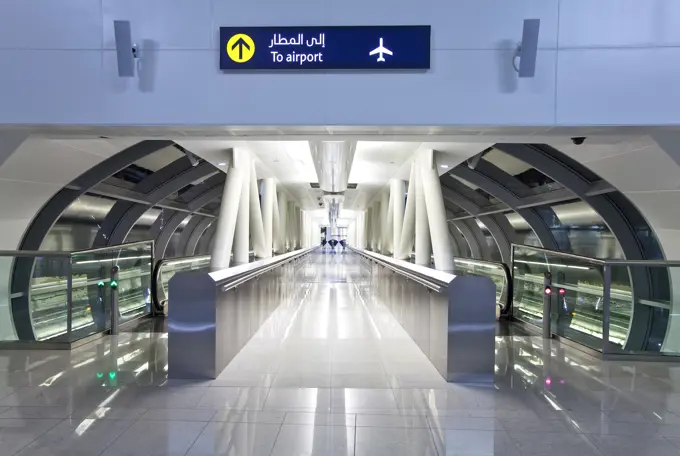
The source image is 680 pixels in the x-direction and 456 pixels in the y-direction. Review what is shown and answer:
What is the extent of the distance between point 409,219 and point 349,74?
32.7ft

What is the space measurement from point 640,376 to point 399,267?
3.95 meters

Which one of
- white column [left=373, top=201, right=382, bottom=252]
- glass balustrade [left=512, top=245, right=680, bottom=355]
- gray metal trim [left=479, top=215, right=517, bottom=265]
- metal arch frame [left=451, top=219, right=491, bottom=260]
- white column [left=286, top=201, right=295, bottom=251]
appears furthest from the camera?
white column [left=286, top=201, right=295, bottom=251]

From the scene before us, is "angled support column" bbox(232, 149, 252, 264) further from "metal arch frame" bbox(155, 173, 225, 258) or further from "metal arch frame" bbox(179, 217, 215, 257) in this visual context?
"metal arch frame" bbox(179, 217, 215, 257)

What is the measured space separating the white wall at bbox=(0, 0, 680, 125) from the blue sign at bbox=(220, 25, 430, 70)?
85 millimetres

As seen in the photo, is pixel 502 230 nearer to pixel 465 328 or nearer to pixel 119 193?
pixel 119 193

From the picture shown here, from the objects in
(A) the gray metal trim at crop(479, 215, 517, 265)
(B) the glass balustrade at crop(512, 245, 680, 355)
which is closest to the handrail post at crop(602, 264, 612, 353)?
(B) the glass balustrade at crop(512, 245, 680, 355)

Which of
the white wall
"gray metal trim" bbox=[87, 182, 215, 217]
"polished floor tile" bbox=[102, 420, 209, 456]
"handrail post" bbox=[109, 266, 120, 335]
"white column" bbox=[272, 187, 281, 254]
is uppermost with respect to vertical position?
the white wall

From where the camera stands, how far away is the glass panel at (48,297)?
6.38 m

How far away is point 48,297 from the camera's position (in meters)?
6.70

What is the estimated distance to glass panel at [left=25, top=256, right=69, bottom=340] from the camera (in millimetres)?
6383

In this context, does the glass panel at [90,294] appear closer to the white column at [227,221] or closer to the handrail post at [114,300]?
the handrail post at [114,300]

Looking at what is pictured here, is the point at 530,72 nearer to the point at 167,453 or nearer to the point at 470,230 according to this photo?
the point at 167,453

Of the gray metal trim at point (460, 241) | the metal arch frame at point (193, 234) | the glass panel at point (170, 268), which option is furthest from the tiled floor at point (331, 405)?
the gray metal trim at point (460, 241)

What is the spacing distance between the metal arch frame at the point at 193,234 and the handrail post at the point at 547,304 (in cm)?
2370
